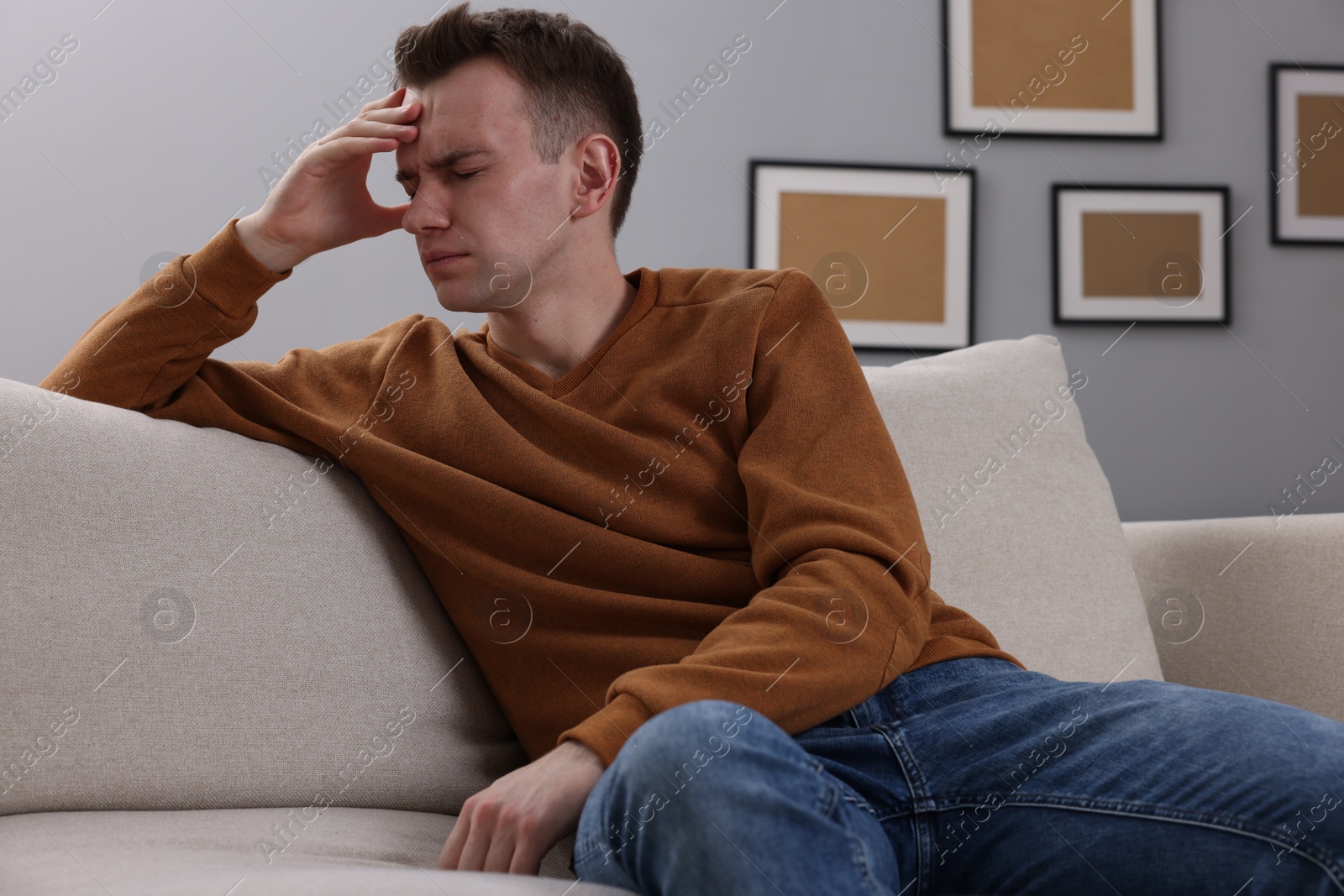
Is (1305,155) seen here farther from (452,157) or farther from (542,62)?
(452,157)

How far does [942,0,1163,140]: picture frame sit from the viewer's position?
2355 mm

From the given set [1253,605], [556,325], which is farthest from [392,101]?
[1253,605]

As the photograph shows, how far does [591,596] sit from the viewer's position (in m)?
1.06

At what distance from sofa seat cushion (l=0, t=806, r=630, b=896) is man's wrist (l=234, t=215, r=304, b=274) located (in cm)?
60

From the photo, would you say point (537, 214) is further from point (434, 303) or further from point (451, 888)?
point (434, 303)

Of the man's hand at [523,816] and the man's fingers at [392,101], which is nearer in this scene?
the man's hand at [523,816]

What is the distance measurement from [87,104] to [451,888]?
192 cm

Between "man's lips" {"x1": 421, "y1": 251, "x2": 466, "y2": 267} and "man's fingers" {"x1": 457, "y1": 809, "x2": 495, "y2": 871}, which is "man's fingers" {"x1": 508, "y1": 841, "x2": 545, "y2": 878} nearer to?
"man's fingers" {"x1": 457, "y1": 809, "x2": 495, "y2": 871}

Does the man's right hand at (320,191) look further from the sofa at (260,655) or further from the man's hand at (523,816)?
the man's hand at (523,816)

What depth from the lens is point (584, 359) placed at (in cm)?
124

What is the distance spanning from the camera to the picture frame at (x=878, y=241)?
229 cm

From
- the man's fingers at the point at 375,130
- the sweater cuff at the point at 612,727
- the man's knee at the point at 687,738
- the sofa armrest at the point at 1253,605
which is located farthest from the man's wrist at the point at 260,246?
the sofa armrest at the point at 1253,605

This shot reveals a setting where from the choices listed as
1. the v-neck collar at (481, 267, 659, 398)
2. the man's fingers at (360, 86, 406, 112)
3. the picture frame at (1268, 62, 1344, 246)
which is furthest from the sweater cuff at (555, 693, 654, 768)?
the picture frame at (1268, 62, 1344, 246)

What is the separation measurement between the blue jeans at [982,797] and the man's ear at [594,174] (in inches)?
26.7
